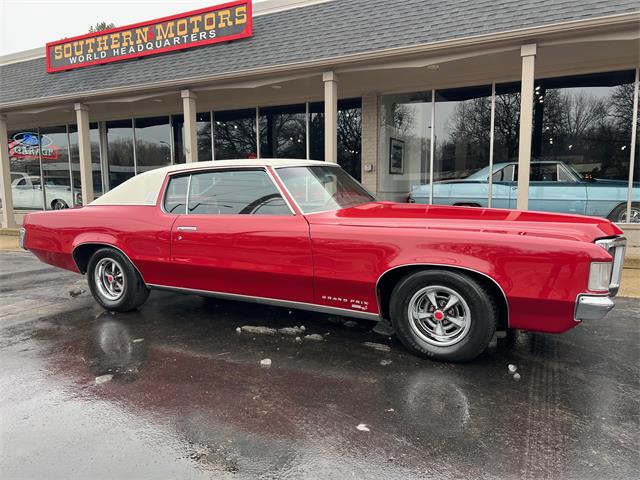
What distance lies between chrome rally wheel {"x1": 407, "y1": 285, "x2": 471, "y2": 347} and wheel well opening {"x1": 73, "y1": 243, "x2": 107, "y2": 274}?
11.4 feet

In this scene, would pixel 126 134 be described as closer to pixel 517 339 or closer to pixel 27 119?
pixel 27 119

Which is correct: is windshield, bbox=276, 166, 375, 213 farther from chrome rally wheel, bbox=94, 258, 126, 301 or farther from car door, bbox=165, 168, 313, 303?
chrome rally wheel, bbox=94, 258, 126, 301

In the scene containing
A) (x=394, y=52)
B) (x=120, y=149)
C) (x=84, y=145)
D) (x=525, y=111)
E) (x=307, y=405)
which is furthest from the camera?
(x=120, y=149)

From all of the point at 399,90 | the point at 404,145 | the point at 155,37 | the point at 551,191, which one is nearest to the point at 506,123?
the point at 551,191

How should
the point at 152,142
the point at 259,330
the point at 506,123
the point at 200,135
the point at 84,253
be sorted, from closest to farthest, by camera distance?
the point at 259,330
the point at 84,253
the point at 506,123
the point at 200,135
the point at 152,142

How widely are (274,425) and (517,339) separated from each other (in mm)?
2420

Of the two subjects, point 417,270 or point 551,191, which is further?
point 551,191

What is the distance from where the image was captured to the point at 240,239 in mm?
4051

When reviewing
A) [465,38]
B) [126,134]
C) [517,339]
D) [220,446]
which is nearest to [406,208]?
[517,339]

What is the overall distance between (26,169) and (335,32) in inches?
529

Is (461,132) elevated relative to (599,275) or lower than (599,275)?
elevated

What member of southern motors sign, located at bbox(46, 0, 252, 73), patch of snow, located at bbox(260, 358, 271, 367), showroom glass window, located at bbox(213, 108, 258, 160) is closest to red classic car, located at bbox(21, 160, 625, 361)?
patch of snow, located at bbox(260, 358, 271, 367)

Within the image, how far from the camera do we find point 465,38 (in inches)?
272

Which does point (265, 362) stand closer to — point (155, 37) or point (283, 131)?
point (283, 131)
